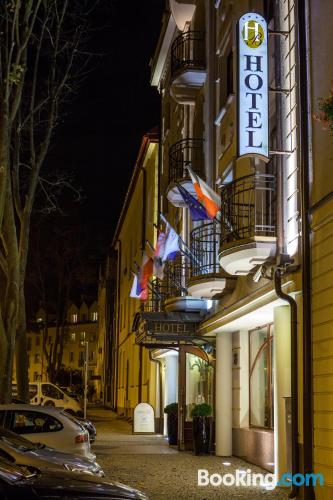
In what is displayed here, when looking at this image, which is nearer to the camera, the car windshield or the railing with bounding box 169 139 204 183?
the car windshield

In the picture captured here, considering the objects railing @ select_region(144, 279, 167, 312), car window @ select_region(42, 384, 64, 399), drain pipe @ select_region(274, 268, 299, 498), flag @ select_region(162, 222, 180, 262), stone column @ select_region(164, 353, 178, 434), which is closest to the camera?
drain pipe @ select_region(274, 268, 299, 498)

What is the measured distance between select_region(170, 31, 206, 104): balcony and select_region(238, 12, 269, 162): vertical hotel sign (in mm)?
8343

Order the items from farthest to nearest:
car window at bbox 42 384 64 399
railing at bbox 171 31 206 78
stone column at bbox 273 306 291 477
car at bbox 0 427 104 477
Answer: car window at bbox 42 384 64 399
railing at bbox 171 31 206 78
stone column at bbox 273 306 291 477
car at bbox 0 427 104 477

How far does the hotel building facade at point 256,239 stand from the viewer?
38.1 feet

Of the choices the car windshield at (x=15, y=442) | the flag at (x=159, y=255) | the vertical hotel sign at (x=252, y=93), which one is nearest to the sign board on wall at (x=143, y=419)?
the flag at (x=159, y=255)

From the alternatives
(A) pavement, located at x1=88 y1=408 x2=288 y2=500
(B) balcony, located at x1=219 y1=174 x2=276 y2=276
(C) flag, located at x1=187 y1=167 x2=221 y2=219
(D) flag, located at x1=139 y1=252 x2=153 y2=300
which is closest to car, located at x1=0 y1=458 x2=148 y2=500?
(A) pavement, located at x1=88 y1=408 x2=288 y2=500

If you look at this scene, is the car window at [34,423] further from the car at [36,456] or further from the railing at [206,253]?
the railing at [206,253]

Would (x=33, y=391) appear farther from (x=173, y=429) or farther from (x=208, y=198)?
(x=208, y=198)

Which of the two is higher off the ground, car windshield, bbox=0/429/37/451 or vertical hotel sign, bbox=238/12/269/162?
vertical hotel sign, bbox=238/12/269/162

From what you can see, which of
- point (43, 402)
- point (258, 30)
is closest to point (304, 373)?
point (258, 30)

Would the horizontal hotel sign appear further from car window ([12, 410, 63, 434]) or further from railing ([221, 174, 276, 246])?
car window ([12, 410, 63, 434])

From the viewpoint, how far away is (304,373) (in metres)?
11.7

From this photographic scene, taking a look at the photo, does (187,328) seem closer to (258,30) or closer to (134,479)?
(134,479)

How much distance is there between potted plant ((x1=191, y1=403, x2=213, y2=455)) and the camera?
19.4 meters
